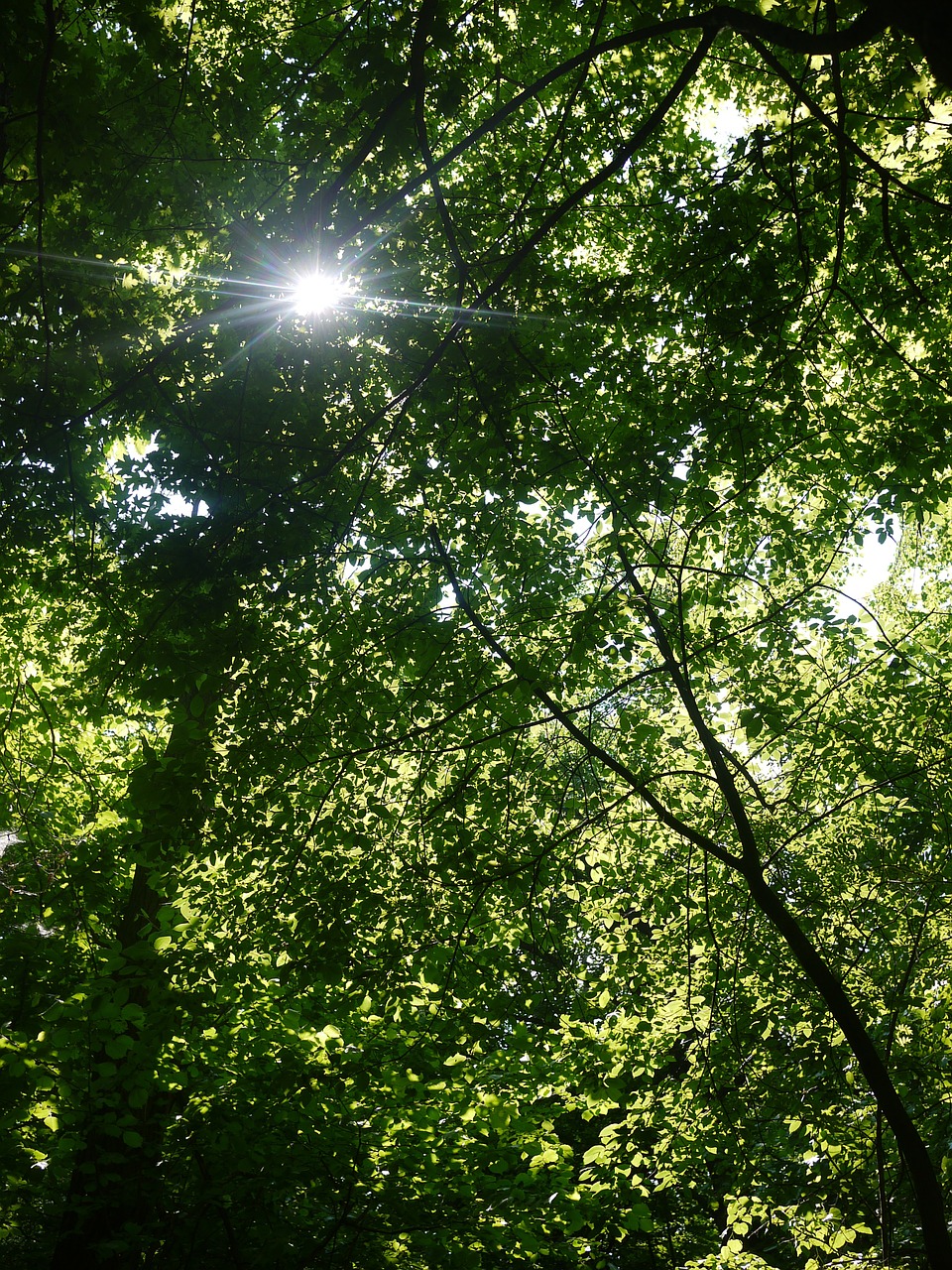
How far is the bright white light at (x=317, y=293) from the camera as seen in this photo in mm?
4250

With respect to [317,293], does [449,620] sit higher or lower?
lower

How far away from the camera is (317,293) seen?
4383 millimetres

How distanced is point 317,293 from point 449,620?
2.59 metres

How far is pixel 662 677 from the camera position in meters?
6.47

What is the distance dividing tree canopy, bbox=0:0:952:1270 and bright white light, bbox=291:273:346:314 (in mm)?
38

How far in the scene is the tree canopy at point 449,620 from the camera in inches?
175

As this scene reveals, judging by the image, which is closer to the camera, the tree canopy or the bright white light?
the bright white light

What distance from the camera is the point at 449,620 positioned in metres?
6.08

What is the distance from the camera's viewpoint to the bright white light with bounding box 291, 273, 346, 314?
4.25 m

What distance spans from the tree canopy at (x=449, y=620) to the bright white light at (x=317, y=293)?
4 cm

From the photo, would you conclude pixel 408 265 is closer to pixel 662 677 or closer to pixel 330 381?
pixel 330 381

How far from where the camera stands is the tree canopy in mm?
4438

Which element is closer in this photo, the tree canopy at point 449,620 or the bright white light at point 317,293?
the bright white light at point 317,293

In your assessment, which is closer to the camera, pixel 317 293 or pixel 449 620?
pixel 317 293
